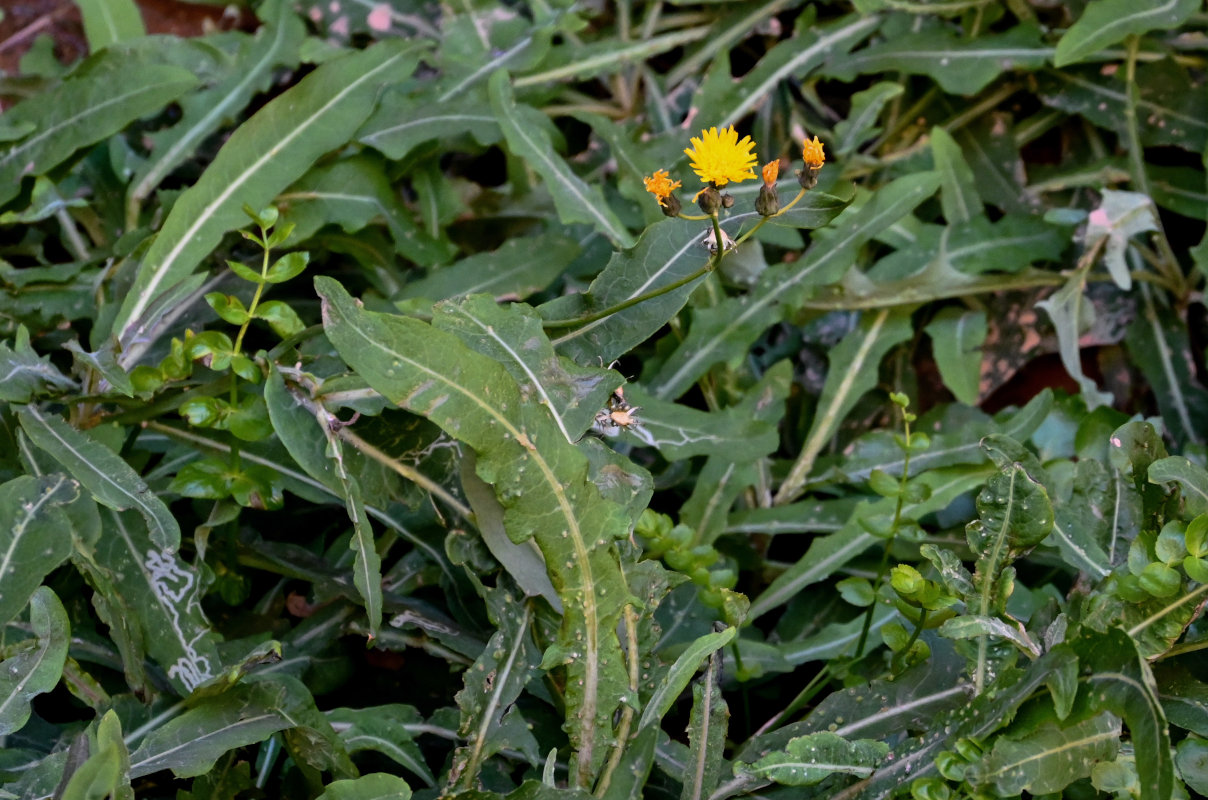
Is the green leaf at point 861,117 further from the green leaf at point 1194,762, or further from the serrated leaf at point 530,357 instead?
the green leaf at point 1194,762

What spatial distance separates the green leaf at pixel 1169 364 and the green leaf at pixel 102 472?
1.28 m

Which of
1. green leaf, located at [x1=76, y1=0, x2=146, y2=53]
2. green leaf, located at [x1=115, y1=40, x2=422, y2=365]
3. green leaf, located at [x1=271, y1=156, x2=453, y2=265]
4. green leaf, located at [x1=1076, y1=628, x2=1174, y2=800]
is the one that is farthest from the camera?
green leaf, located at [x1=76, y1=0, x2=146, y2=53]

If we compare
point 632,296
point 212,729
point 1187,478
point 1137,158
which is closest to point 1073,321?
point 1137,158

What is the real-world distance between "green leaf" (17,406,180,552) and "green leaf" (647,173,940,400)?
0.60 meters

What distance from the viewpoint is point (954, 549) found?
1.25 metres

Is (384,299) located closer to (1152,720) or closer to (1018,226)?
(1018,226)

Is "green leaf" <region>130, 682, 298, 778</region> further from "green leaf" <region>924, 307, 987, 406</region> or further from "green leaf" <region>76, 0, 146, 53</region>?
"green leaf" <region>76, 0, 146, 53</region>

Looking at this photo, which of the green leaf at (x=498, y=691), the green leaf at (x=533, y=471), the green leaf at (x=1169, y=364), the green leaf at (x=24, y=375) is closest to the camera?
the green leaf at (x=533, y=471)

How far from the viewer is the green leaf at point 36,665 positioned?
2.83 ft

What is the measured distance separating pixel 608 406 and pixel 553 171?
48cm

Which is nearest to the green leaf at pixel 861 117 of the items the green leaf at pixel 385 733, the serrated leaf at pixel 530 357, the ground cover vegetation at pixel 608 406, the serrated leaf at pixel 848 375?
the ground cover vegetation at pixel 608 406

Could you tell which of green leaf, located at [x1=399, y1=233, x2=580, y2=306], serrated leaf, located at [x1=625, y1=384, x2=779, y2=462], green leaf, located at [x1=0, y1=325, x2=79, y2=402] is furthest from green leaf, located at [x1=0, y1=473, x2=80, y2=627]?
serrated leaf, located at [x1=625, y1=384, x2=779, y2=462]

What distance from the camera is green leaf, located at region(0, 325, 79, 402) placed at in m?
1.04

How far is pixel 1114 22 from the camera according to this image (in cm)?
136
